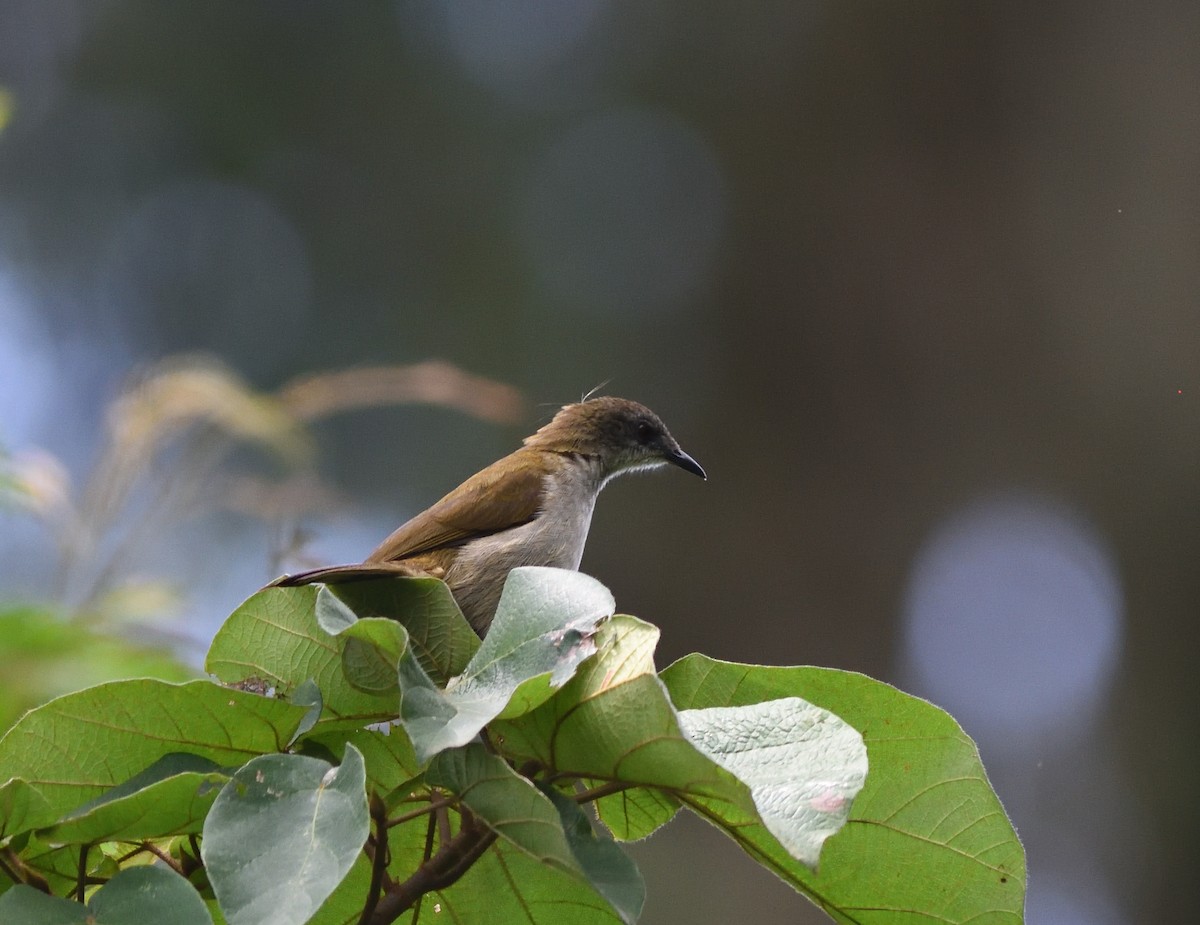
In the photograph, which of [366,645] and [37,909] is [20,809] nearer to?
[37,909]

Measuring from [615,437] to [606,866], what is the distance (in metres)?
3.05

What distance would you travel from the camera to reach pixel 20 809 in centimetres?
112

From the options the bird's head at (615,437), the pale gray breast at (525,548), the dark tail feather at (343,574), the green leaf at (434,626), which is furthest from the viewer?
the bird's head at (615,437)

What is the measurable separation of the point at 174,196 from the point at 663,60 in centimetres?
A: 492

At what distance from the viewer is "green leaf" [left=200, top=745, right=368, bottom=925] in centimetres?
99

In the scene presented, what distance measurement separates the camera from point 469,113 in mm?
11617

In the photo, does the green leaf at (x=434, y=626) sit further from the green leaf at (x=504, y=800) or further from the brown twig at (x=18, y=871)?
the brown twig at (x=18, y=871)

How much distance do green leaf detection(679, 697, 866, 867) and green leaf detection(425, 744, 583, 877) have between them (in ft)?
0.46

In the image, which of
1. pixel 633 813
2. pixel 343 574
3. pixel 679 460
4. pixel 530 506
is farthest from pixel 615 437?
pixel 633 813

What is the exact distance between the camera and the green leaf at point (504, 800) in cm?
104

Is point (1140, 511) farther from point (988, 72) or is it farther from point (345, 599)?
point (345, 599)

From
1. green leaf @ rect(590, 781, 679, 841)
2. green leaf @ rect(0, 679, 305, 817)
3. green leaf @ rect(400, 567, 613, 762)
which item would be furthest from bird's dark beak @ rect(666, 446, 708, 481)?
green leaf @ rect(0, 679, 305, 817)

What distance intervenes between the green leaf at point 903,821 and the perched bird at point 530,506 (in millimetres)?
1668

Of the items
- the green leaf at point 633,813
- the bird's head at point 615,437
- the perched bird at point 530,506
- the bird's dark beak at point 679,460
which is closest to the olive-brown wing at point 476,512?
the perched bird at point 530,506
